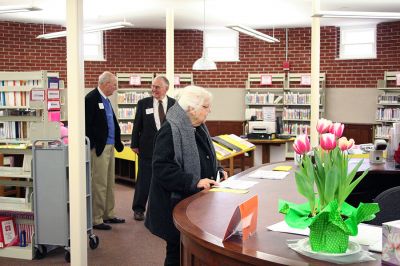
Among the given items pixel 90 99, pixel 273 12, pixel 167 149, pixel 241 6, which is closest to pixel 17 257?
pixel 90 99

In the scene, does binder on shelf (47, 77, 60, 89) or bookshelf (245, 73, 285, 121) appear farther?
bookshelf (245, 73, 285, 121)

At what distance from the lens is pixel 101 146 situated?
5.75m

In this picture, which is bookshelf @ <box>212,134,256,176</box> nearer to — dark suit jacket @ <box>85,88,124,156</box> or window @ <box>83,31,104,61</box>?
dark suit jacket @ <box>85,88,124,156</box>

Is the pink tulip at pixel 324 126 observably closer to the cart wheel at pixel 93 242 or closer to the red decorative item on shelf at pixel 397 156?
the red decorative item on shelf at pixel 397 156

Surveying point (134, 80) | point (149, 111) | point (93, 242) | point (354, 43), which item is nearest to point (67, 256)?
point (93, 242)

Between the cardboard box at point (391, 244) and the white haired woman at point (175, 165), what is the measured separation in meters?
1.51

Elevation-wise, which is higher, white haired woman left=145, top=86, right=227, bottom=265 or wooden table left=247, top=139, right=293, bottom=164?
white haired woman left=145, top=86, right=227, bottom=265

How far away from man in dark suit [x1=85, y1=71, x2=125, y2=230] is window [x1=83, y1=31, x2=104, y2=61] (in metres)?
6.59

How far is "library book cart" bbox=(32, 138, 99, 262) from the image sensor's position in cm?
483

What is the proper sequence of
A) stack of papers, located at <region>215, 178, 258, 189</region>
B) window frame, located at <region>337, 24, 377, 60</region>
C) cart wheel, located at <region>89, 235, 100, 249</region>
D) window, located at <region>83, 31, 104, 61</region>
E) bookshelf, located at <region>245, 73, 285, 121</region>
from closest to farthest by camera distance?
1. stack of papers, located at <region>215, 178, 258, 189</region>
2. cart wheel, located at <region>89, 235, 100, 249</region>
3. window frame, located at <region>337, 24, 377, 60</region>
4. bookshelf, located at <region>245, 73, 285, 121</region>
5. window, located at <region>83, 31, 104, 61</region>

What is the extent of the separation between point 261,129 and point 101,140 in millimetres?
4008

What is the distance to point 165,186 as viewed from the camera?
3174mm

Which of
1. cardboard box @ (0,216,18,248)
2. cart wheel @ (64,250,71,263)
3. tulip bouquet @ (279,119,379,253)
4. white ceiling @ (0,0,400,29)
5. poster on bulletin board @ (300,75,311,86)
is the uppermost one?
white ceiling @ (0,0,400,29)

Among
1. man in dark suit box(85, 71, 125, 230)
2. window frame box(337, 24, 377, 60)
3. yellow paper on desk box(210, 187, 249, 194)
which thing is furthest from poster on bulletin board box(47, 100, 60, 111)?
window frame box(337, 24, 377, 60)
